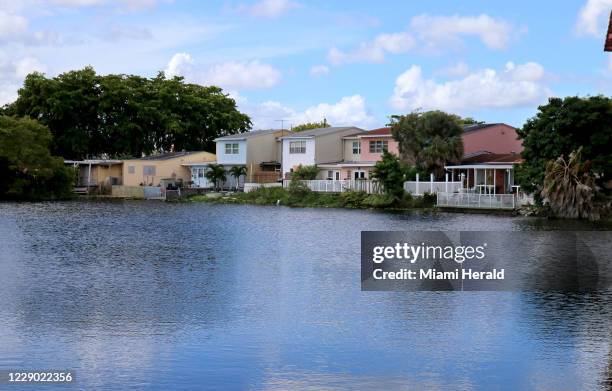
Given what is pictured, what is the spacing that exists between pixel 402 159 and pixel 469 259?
1532 inches

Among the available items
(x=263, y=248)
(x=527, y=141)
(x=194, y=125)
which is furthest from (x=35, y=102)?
(x=263, y=248)

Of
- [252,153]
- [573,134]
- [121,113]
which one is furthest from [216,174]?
[573,134]

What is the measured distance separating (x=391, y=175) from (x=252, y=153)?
29009 millimetres

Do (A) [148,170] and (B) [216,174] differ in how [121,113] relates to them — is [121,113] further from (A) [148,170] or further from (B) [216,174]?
(B) [216,174]

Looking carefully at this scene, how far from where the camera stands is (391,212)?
63.5 metres

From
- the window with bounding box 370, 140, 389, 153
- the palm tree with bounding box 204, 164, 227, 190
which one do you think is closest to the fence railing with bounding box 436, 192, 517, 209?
the window with bounding box 370, 140, 389, 153

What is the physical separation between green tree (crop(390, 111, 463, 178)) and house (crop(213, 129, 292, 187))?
68.3ft

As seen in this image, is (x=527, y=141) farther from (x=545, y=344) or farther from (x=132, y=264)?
(x=545, y=344)

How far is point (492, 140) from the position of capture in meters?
79.8

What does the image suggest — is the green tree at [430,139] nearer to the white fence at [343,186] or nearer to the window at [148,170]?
Result: the white fence at [343,186]

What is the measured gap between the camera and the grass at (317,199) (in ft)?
219

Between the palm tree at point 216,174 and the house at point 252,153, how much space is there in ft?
5.22

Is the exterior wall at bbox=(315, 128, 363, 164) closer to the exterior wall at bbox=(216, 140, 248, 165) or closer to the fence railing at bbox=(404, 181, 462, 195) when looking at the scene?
the exterior wall at bbox=(216, 140, 248, 165)

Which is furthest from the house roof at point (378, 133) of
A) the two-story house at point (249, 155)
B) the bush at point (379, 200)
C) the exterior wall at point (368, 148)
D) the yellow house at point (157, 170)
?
the yellow house at point (157, 170)
